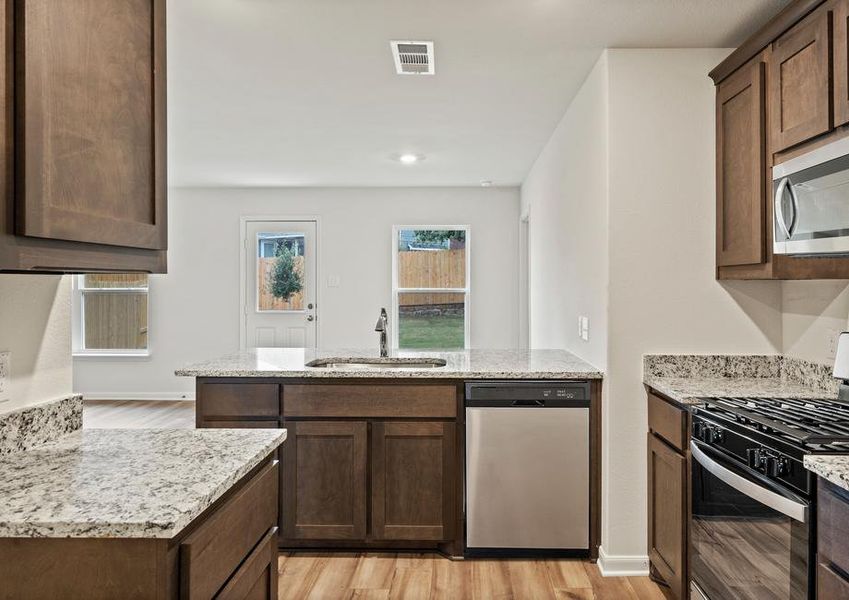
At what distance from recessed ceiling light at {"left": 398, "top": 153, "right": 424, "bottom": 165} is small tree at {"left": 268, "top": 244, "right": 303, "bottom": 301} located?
6.69ft

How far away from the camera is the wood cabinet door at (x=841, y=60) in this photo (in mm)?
1821

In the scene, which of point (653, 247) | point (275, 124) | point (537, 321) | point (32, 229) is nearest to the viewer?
point (32, 229)

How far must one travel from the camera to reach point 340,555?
298 cm

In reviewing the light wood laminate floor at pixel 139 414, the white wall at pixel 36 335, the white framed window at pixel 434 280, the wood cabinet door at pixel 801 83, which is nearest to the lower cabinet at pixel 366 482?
the white wall at pixel 36 335

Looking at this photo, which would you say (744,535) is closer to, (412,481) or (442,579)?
(442,579)

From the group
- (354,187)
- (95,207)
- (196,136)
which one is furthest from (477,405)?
(354,187)

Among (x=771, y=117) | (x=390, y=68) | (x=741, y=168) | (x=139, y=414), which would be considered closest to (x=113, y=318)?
(x=139, y=414)

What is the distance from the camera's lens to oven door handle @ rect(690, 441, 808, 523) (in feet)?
5.04

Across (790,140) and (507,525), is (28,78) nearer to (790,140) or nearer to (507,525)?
(790,140)

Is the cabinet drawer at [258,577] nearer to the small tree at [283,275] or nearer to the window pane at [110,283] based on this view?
the small tree at [283,275]

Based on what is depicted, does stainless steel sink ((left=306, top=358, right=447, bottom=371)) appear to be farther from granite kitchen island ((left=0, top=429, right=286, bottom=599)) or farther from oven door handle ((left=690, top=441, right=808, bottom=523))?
granite kitchen island ((left=0, top=429, right=286, bottom=599))

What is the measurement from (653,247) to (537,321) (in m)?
2.59

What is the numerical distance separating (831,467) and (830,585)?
267 millimetres

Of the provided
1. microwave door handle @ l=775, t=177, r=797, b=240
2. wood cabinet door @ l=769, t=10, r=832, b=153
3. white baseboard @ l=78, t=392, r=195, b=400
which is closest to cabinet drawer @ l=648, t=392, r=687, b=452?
microwave door handle @ l=775, t=177, r=797, b=240
